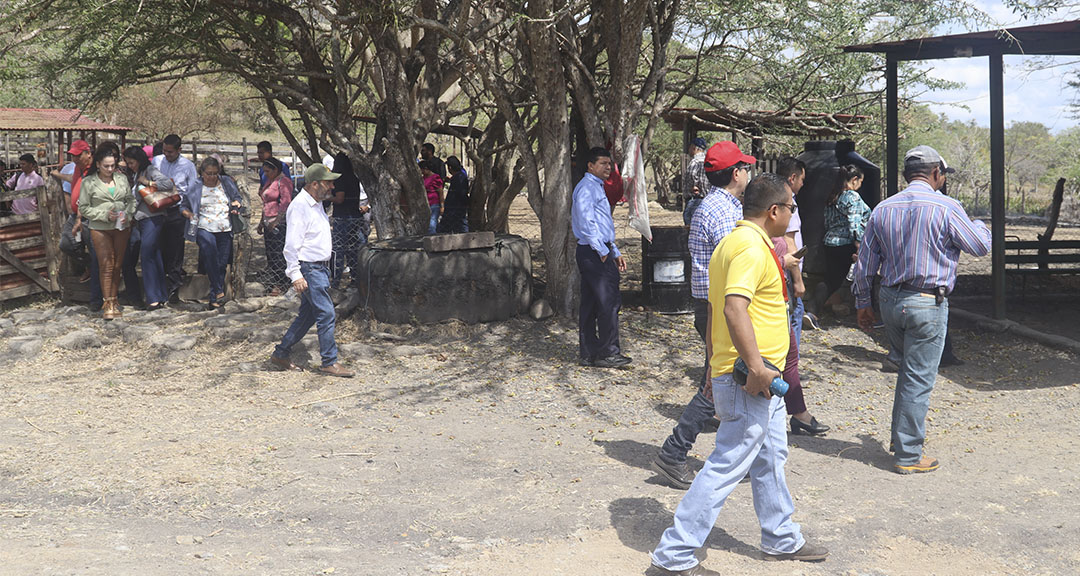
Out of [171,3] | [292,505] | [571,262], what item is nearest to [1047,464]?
[292,505]

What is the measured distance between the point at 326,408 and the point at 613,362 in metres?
2.44

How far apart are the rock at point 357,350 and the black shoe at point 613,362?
6.64 ft

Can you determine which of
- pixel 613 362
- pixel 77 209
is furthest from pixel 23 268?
pixel 613 362

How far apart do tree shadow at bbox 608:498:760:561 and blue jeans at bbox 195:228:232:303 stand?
6653mm

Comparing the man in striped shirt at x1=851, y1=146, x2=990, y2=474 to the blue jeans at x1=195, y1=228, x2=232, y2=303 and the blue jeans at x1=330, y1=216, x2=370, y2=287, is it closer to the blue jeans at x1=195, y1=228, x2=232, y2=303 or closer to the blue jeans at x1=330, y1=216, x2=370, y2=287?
the blue jeans at x1=195, y1=228, x2=232, y2=303

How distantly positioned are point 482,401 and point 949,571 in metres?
3.78

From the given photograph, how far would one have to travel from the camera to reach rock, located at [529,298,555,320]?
9781mm

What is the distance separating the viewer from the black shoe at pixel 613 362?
8.09 metres

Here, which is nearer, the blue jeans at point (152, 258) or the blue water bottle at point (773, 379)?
the blue water bottle at point (773, 379)

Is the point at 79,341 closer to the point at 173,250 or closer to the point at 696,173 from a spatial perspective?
the point at 173,250

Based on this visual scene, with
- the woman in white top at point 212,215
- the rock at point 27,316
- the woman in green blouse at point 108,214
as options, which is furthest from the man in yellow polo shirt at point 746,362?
the rock at point 27,316

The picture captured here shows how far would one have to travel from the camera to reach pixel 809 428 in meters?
6.27

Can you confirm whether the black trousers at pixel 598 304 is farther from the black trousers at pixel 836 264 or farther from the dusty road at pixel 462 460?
the black trousers at pixel 836 264

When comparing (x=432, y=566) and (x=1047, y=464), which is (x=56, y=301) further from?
(x=1047, y=464)
